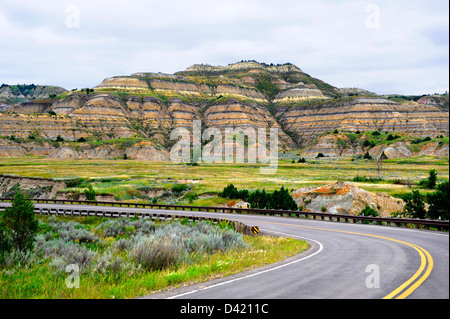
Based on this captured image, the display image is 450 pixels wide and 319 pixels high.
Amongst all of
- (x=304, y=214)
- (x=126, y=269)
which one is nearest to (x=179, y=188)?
(x=304, y=214)

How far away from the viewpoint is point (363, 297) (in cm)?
822

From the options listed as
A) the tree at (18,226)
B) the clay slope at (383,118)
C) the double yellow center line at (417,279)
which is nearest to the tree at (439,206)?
the double yellow center line at (417,279)

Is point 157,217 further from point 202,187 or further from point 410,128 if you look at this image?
point 410,128

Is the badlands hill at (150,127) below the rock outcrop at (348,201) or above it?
above

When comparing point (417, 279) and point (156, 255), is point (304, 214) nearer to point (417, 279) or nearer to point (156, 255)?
point (156, 255)

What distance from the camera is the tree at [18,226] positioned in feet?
52.4

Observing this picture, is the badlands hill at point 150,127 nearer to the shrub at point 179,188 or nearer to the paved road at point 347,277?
the shrub at point 179,188

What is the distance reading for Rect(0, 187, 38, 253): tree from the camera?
629 inches

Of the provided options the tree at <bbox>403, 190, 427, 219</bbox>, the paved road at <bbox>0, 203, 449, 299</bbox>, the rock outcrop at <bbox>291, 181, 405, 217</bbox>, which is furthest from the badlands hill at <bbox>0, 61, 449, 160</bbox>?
the paved road at <bbox>0, 203, 449, 299</bbox>

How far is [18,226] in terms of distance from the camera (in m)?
16.3

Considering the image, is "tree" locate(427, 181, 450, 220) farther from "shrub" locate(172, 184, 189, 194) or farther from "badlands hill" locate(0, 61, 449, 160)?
"badlands hill" locate(0, 61, 449, 160)
